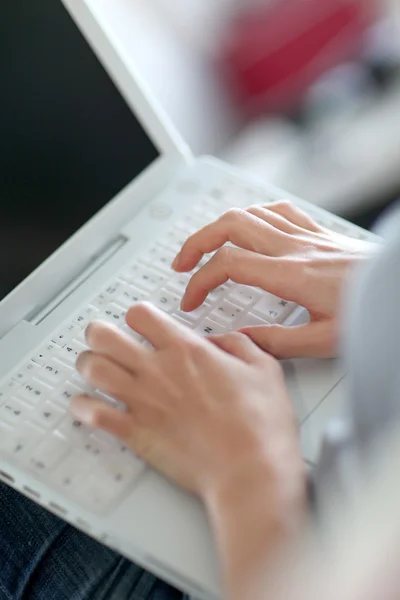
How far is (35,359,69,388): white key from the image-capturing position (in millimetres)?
694

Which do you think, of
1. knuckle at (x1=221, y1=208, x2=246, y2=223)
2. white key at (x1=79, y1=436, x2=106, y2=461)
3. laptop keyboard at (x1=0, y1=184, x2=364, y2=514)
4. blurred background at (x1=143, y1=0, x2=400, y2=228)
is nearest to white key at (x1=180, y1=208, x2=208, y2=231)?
laptop keyboard at (x1=0, y1=184, x2=364, y2=514)

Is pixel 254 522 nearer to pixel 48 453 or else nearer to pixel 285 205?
pixel 48 453

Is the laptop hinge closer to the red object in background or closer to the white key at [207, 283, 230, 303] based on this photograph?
the white key at [207, 283, 230, 303]

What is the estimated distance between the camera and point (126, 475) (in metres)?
0.61

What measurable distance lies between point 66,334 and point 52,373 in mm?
54

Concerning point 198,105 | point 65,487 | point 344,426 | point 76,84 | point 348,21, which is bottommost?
point 65,487

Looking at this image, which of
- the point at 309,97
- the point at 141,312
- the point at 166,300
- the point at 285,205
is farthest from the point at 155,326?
the point at 309,97

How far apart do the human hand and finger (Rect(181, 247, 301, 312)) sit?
0.08 meters

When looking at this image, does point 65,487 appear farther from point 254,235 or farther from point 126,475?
point 254,235

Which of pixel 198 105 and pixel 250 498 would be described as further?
pixel 198 105

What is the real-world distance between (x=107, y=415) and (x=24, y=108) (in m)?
0.36

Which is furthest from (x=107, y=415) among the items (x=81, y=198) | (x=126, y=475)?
(x=81, y=198)

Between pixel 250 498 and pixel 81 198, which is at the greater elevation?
pixel 81 198

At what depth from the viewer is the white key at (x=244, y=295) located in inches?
29.9
